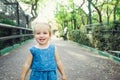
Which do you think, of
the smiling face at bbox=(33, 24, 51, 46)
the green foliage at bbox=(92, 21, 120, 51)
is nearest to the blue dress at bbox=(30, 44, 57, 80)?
the smiling face at bbox=(33, 24, 51, 46)

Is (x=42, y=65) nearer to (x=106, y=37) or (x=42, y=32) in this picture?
(x=42, y=32)

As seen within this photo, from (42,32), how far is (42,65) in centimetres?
40

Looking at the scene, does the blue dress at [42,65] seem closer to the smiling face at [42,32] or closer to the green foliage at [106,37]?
the smiling face at [42,32]

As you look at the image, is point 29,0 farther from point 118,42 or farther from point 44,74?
point 44,74

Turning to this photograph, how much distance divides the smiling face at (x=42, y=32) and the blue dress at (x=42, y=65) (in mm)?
125

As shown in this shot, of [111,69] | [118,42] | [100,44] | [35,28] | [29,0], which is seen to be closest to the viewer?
[35,28]

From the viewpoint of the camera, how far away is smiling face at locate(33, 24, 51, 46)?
12.1 feet

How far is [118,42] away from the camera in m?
10.8

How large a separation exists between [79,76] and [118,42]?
429 centimetres

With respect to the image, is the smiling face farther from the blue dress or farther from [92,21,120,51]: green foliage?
[92,21,120,51]: green foliage

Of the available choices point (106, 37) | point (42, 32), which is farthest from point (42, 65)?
point (106, 37)

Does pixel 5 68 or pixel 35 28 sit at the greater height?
pixel 35 28

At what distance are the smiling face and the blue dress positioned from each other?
0.41ft

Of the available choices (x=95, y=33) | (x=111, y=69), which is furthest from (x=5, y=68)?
(x=95, y=33)
